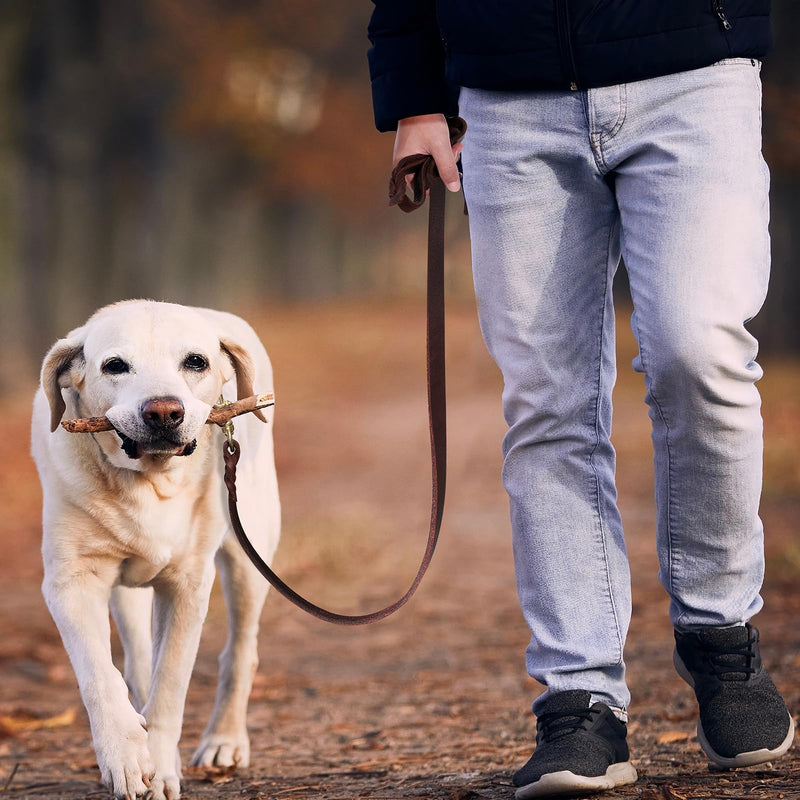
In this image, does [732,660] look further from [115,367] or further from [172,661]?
[115,367]

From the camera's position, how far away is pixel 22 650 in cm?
572

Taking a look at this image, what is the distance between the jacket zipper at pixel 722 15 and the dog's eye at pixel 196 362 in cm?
158

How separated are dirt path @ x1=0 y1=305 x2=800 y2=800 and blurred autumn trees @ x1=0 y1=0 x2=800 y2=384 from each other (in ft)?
16.1

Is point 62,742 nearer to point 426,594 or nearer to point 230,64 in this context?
point 426,594

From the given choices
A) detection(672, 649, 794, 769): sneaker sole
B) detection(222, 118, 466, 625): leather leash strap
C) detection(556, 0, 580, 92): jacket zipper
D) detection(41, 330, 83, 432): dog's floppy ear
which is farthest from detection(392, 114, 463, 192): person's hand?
detection(672, 649, 794, 769): sneaker sole

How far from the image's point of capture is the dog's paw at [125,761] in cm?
287

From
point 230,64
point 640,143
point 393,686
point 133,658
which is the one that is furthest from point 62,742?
point 230,64

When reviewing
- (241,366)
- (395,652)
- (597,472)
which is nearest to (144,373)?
(241,366)

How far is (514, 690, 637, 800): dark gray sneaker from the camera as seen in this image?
270cm

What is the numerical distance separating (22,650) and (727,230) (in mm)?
4180

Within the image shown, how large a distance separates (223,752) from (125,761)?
3.11ft

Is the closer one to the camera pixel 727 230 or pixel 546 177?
pixel 727 230

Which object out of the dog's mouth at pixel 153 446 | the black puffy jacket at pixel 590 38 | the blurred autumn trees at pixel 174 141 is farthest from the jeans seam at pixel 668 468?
the blurred autumn trees at pixel 174 141

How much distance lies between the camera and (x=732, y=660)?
2.94 metres
